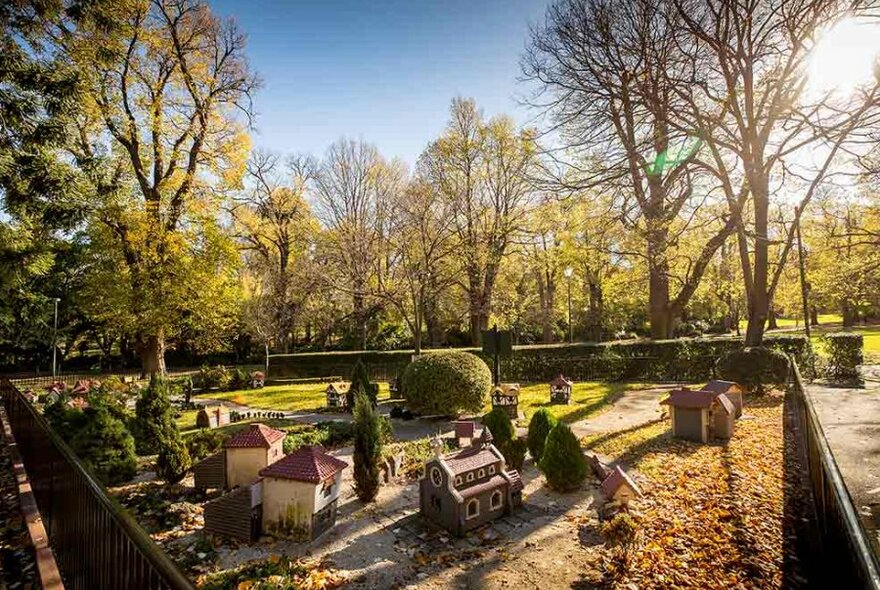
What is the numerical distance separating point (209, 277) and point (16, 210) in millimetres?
12431

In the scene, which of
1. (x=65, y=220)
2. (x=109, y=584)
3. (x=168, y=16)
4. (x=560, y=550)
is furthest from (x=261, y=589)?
(x=168, y=16)

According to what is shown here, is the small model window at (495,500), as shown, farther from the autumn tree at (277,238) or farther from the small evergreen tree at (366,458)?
the autumn tree at (277,238)

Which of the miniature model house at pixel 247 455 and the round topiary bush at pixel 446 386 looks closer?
the miniature model house at pixel 247 455

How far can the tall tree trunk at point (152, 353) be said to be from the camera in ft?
85.5

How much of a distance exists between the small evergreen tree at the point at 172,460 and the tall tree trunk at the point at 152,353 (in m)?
20.1

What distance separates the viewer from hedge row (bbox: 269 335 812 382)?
19.4 meters

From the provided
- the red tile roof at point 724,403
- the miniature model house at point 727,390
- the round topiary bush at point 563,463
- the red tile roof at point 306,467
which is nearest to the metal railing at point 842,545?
the round topiary bush at point 563,463

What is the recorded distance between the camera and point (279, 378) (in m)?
29.3

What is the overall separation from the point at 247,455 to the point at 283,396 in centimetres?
1474

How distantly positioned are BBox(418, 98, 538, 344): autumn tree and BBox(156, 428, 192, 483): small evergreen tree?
23.1 m

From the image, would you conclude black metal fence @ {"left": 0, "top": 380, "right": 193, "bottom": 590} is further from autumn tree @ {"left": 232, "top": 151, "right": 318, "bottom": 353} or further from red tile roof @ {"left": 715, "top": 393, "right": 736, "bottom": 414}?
autumn tree @ {"left": 232, "top": 151, "right": 318, "bottom": 353}

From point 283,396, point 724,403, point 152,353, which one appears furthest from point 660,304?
point 152,353

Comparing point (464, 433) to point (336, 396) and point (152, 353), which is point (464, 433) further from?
point (152, 353)

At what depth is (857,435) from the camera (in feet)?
31.3
